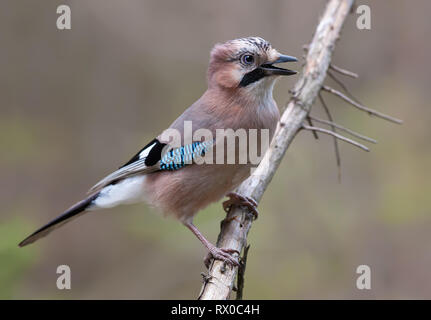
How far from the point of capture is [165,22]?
8375 mm

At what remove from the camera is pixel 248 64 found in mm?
4473

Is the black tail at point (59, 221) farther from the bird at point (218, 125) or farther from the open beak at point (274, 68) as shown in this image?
the open beak at point (274, 68)

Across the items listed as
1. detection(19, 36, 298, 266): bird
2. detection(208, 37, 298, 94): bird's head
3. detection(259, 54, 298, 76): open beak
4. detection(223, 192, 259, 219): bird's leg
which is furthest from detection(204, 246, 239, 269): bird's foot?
detection(259, 54, 298, 76): open beak

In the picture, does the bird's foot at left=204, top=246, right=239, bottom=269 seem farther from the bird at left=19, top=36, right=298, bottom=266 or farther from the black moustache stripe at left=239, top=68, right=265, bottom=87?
the black moustache stripe at left=239, top=68, right=265, bottom=87

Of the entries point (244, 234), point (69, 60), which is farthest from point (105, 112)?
point (244, 234)

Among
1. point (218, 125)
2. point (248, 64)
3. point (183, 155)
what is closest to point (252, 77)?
point (248, 64)

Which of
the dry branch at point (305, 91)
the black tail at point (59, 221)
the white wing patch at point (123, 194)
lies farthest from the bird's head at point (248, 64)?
the black tail at point (59, 221)

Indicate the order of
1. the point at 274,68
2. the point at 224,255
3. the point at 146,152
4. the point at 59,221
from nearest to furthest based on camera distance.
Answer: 1. the point at 224,255
2. the point at 274,68
3. the point at 59,221
4. the point at 146,152

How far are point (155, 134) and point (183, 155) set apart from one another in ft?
11.1

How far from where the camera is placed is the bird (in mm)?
4438

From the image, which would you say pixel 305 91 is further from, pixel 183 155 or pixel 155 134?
pixel 155 134

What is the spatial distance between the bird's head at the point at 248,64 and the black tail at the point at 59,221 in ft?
5.60

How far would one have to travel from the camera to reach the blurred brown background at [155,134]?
20.1 feet
